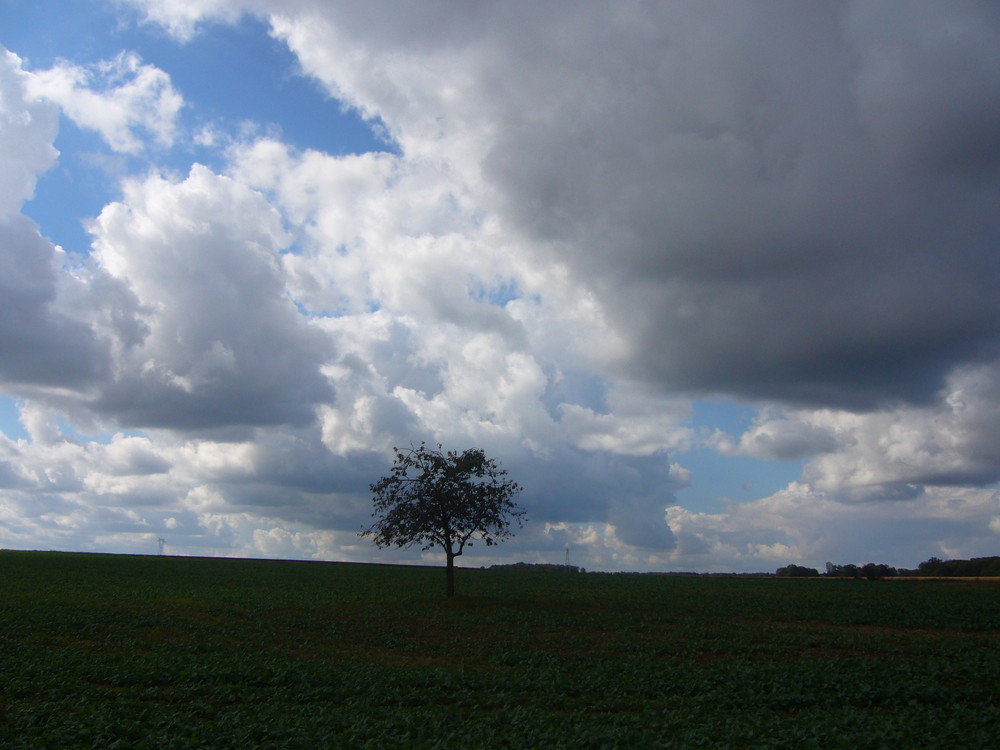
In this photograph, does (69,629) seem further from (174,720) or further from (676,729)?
(676,729)

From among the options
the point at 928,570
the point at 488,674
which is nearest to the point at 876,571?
the point at 928,570

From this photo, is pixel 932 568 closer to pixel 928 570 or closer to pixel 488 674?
pixel 928 570

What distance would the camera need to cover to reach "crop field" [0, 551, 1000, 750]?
56.3 ft

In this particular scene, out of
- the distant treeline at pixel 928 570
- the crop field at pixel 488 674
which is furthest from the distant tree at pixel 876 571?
the crop field at pixel 488 674

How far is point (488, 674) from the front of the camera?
2503cm

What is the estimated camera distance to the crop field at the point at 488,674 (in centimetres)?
1717

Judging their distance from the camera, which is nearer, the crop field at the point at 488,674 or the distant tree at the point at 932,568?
the crop field at the point at 488,674

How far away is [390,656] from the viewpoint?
29547 mm

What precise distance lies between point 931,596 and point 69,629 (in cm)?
6205

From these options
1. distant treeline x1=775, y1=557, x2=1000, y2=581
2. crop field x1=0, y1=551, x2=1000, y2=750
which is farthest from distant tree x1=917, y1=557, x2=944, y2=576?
crop field x1=0, y1=551, x2=1000, y2=750

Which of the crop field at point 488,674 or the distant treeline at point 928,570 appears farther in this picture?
the distant treeline at point 928,570

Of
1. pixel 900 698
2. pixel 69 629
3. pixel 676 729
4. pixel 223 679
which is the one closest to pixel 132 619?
pixel 69 629

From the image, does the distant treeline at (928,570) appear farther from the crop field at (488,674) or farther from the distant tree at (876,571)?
the crop field at (488,674)

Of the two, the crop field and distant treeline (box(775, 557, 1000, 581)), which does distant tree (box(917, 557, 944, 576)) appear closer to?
distant treeline (box(775, 557, 1000, 581))
